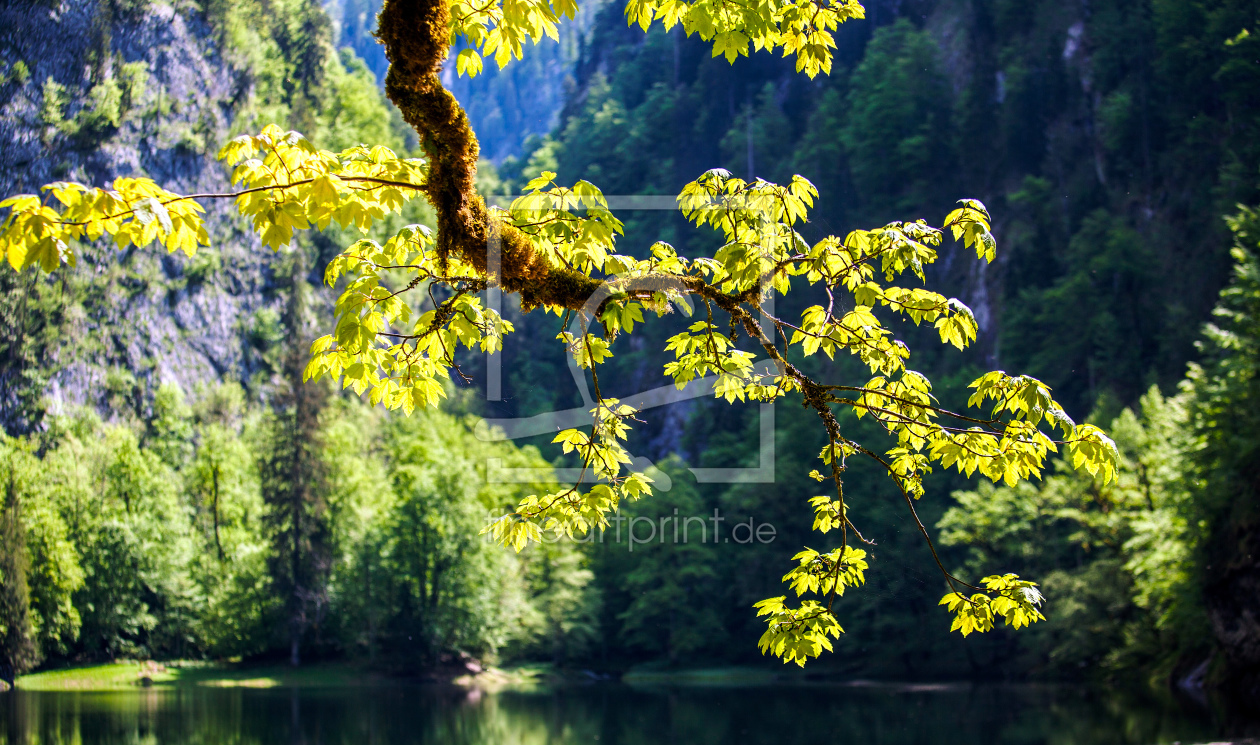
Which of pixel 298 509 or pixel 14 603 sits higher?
pixel 298 509

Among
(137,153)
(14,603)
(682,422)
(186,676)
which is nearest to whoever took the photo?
(14,603)

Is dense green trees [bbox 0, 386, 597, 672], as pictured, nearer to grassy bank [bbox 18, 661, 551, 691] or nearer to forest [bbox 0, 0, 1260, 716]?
forest [bbox 0, 0, 1260, 716]

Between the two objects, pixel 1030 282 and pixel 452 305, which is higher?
pixel 1030 282

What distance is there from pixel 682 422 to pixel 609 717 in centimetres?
2906

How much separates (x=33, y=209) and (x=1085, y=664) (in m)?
31.9

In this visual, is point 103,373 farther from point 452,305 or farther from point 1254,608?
point 452,305

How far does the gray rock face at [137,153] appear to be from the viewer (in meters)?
44.1

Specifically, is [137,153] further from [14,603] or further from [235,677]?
[235,677]

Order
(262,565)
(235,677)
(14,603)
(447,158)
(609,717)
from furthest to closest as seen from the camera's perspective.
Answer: (262,565) < (235,677) < (14,603) < (609,717) < (447,158)

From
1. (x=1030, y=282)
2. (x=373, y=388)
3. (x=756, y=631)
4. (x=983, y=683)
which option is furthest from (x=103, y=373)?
(x=373, y=388)

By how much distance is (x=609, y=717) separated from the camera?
26750 mm

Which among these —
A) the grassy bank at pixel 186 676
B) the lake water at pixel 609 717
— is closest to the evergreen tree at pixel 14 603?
the grassy bank at pixel 186 676

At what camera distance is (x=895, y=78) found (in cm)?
5672

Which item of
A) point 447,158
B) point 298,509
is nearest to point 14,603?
point 298,509
